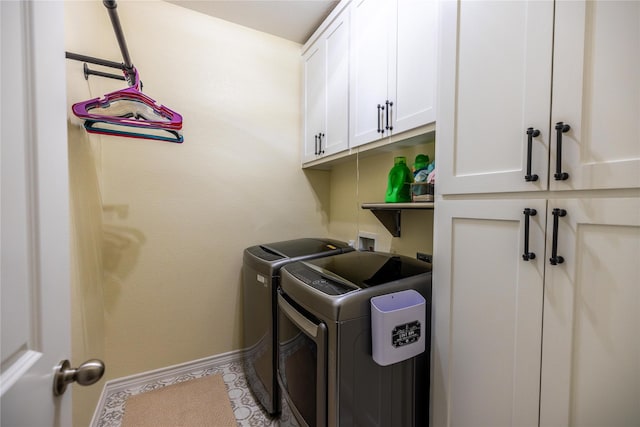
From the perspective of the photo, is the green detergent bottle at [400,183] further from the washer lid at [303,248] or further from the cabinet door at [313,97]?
the cabinet door at [313,97]

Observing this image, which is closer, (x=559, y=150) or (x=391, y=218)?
(x=559, y=150)

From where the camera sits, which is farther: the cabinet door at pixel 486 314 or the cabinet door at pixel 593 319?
the cabinet door at pixel 486 314

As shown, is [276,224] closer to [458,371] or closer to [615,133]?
[458,371]

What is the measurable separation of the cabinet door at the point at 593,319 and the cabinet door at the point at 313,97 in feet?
5.20

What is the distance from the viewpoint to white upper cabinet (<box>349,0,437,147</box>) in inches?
44.5

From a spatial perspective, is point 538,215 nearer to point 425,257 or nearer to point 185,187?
point 425,257

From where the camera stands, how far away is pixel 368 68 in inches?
57.9

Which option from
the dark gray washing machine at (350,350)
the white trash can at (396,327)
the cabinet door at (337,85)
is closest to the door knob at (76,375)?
the dark gray washing machine at (350,350)

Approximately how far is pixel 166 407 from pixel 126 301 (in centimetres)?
73

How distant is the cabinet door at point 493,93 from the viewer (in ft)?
2.41

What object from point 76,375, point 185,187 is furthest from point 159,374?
point 76,375

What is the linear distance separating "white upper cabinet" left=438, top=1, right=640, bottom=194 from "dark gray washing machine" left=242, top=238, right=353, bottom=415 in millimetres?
982

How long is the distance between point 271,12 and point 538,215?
6.92ft

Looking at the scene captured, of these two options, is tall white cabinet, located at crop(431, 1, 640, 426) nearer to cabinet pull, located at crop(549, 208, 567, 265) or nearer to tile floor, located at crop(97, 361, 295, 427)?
cabinet pull, located at crop(549, 208, 567, 265)
